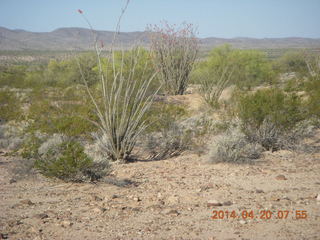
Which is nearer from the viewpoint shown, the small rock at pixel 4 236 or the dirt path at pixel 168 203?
the small rock at pixel 4 236

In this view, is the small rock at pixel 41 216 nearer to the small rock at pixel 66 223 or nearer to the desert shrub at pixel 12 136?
the small rock at pixel 66 223

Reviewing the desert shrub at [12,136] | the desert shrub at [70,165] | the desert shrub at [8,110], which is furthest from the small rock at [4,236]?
the desert shrub at [8,110]

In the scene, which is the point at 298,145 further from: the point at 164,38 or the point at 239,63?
the point at 239,63

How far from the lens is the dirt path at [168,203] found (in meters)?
4.53

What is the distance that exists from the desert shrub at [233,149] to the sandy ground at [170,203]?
217mm

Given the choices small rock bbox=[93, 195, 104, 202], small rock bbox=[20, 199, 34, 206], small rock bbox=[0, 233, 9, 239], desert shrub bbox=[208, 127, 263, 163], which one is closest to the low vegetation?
desert shrub bbox=[208, 127, 263, 163]

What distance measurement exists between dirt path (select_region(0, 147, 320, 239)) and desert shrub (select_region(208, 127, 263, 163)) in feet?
0.98

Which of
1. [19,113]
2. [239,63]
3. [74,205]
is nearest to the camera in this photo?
[74,205]

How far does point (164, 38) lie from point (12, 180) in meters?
16.8

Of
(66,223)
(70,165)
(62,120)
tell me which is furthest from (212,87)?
(66,223)

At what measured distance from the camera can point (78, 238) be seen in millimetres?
4367

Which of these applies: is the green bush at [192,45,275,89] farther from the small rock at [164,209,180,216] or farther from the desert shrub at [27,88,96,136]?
the small rock at [164,209,180,216]

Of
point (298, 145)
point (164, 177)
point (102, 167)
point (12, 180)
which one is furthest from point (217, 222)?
point (298, 145)

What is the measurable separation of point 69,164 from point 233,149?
144 inches
